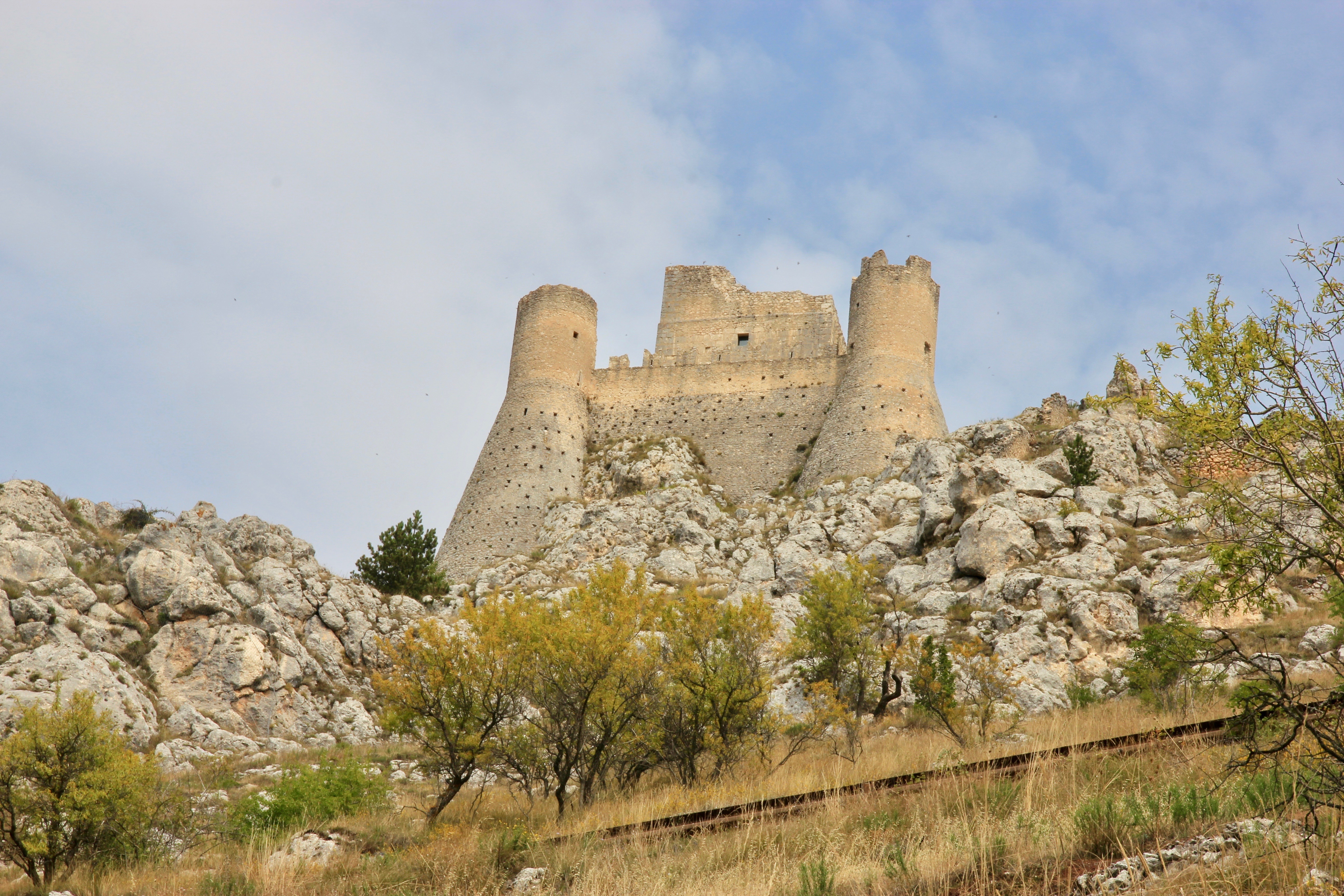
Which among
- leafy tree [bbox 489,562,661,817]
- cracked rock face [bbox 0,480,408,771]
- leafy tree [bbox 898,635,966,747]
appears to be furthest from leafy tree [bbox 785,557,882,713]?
cracked rock face [bbox 0,480,408,771]

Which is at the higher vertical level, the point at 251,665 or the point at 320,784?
the point at 251,665

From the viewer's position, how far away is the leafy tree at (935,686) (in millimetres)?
14383

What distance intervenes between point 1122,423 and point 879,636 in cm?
1296

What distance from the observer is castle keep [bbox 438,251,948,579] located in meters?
33.3

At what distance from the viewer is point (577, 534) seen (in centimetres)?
3067

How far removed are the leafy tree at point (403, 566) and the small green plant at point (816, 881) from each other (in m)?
24.3

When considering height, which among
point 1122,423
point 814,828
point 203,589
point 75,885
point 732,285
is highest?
point 732,285

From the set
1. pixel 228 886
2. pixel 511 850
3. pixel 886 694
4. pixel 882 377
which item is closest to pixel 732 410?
pixel 882 377

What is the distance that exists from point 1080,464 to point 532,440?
1896cm

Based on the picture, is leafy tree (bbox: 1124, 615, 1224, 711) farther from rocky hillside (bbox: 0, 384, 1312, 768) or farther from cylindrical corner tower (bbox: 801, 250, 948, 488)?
cylindrical corner tower (bbox: 801, 250, 948, 488)

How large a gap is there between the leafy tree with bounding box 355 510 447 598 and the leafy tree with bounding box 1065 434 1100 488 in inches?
735

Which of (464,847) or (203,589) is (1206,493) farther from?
(203,589)

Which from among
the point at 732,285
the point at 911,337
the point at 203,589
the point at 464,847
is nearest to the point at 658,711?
the point at 464,847

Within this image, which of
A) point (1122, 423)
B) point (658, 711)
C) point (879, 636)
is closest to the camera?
point (658, 711)
